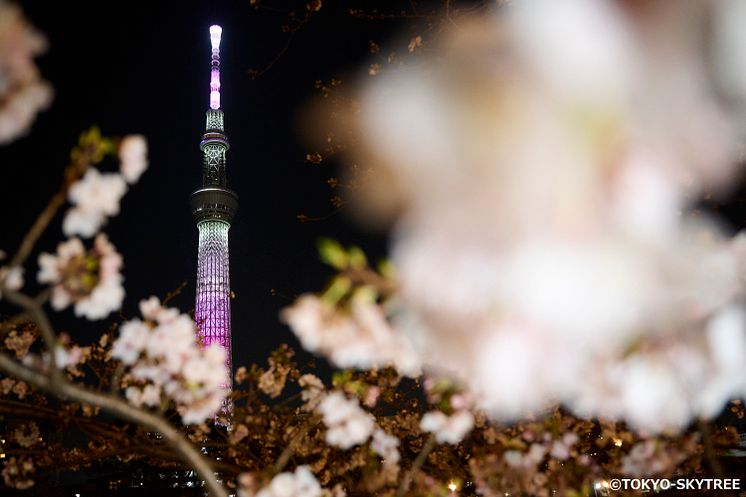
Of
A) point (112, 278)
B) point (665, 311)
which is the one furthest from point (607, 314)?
point (112, 278)

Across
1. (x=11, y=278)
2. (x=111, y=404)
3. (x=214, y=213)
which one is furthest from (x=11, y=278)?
(x=214, y=213)

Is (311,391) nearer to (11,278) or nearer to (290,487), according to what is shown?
(290,487)

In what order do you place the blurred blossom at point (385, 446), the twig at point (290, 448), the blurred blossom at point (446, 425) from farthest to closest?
the blurred blossom at point (385, 446)
the blurred blossom at point (446, 425)
the twig at point (290, 448)

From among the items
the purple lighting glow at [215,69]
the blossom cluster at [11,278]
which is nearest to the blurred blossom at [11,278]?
the blossom cluster at [11,278]

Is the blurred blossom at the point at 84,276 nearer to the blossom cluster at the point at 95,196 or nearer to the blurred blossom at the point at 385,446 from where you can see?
the blossom cluster at the point at 95,196

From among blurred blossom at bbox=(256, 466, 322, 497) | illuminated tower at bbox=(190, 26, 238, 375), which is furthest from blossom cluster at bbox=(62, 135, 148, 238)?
illuminated tower at bbox=(190, 26, 238, 375)

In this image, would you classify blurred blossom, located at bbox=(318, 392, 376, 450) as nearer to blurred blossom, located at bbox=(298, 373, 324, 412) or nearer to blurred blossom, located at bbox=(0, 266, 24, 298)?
blurred blossom, located at bbox=(298, 373, 324, 412)
